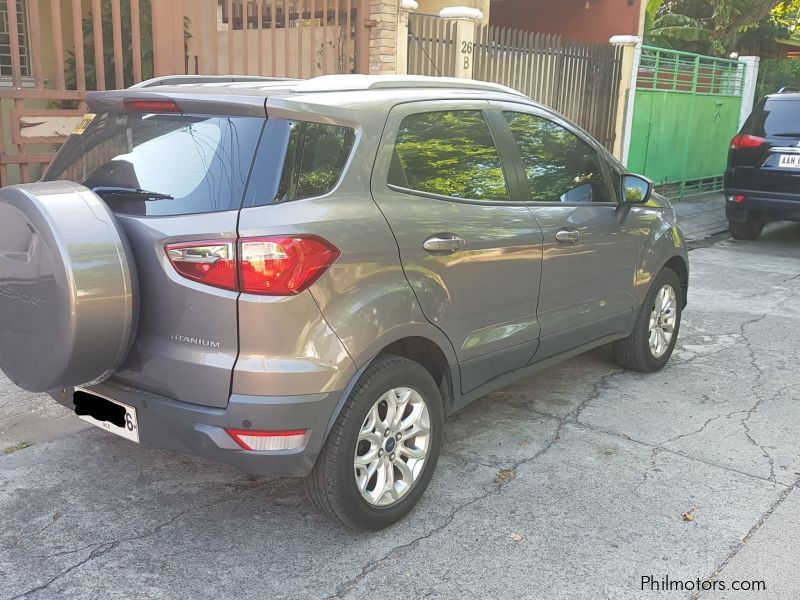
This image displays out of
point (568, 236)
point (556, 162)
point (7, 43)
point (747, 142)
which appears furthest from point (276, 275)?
point (747, 142)

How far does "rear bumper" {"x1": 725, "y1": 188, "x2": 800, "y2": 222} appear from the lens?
9457mm

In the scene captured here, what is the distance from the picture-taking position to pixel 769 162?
31.2 feet

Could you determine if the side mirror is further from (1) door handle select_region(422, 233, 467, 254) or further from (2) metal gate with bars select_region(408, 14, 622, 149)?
(2) metal gate with bars select_region(408, 14, 622, 149)

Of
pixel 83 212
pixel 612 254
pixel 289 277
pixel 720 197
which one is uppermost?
pixel 83 212

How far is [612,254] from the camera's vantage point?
4555 mm

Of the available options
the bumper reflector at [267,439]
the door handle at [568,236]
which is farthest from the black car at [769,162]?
the bumper reflector at [267,439]

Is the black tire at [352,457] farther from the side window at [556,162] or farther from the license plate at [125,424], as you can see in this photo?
the side window at [556,162]

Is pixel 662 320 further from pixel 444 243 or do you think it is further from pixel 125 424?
pixel 125 424

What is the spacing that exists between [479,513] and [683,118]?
11.1m

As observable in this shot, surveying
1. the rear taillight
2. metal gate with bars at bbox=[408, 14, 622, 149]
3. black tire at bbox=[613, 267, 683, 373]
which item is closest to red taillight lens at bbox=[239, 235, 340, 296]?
the rear taillight

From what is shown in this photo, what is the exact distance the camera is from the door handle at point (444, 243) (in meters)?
3.29

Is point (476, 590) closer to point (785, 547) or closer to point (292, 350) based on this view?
point (292, 350)

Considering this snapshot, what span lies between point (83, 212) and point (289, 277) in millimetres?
774

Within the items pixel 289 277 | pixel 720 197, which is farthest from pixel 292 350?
pixel 720 197
